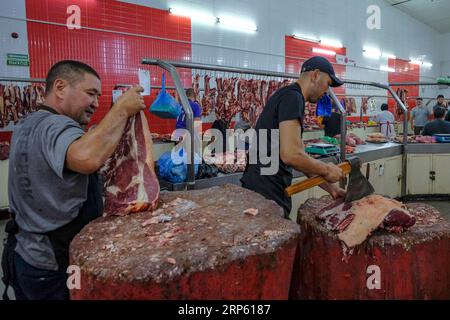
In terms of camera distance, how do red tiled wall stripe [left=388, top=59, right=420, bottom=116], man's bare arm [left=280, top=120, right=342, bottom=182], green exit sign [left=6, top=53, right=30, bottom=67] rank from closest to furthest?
1. man's bare arm [left=280, top=120, right=342, bottom=182]
2. green exit sign [left=6, top=53, right=30, bottom=67]
3. red tiled wall stripe [left=388, top=59, right=420, bottom=116]

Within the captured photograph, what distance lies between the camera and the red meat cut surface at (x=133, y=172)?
5.20 ft

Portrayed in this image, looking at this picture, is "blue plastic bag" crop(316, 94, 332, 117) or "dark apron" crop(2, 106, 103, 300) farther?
"blue plastic bag" crop(316, 94, 332, 117)

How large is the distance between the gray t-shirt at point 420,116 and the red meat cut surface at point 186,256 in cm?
1190

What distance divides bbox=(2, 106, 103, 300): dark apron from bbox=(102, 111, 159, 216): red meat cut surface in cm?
8

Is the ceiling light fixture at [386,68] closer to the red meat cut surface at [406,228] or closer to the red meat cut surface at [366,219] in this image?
the red meat cut surface at [406,228]

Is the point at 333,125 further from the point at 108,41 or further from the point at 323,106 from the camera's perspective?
the point at 108,41

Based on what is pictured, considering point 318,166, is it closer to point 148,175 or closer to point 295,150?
point 295,150

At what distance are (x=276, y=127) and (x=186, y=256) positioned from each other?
4.49 feet

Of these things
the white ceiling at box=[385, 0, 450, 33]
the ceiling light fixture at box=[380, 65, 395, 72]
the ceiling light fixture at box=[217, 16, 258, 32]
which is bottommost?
the ceiling light fixture at box=[380, 65, 395, 72]

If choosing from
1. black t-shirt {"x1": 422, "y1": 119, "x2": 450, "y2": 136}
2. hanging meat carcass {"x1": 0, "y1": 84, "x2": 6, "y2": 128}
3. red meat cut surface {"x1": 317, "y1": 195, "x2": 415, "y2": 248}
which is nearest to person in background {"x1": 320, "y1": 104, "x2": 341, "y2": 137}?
black t-shirt {"x1": 422, "y1": 119, "x2": 450, "y2": 136}

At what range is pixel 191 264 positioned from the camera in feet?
3.59

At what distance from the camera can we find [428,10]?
13.8 metres

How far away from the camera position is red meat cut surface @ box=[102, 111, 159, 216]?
5.20ft

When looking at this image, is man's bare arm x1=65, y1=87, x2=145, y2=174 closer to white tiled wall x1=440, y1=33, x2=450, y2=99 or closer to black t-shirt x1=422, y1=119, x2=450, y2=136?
black t-shirt x1=422, y1=119, x2=450, y2=136
